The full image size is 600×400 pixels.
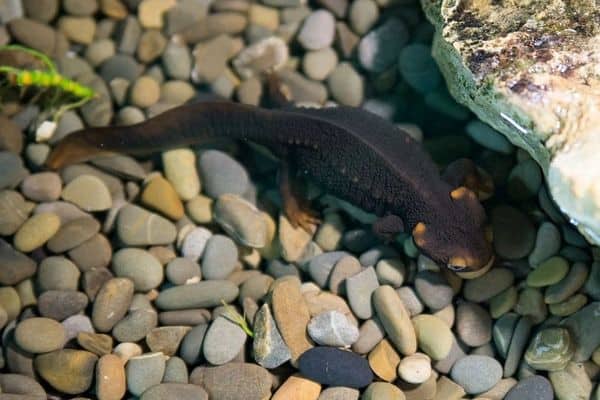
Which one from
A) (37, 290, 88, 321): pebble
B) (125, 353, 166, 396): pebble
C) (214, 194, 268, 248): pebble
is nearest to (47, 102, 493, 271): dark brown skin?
(214, 194, 268, 248): pebble

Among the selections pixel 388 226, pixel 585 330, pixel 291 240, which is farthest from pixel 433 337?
pixel 291 240

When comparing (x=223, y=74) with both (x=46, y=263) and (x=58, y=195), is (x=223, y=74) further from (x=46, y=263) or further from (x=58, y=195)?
(x=46, y=263)

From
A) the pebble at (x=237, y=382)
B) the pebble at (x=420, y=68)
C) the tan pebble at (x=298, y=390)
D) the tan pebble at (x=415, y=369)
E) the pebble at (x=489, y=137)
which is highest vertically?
the pebble at (x=420, y=68)

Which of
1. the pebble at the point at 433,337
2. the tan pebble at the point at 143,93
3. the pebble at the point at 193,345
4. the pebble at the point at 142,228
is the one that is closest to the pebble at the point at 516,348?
the pebble at the point at 433,337

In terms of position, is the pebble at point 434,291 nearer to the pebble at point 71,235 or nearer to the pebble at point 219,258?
the pebble at point 219,258

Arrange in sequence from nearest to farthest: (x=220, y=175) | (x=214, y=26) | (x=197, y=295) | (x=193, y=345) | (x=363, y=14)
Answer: (x=193, y=345) < (x=197, y=295) < (x=220, y=175) < (x=363, y=14) < (x=214, y=26)

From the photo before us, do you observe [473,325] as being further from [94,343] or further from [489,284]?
[94,343]
